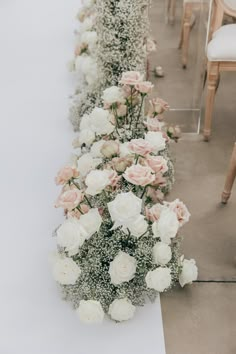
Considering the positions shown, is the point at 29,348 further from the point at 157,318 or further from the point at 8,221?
the point at 8,221

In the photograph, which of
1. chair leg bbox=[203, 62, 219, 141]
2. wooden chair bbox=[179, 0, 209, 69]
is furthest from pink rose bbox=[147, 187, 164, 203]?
wooden chair bbox=[179, 0, 209, 69]

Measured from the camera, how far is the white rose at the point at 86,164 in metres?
2.44

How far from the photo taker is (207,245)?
2.59m

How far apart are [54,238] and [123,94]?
29.7 inches

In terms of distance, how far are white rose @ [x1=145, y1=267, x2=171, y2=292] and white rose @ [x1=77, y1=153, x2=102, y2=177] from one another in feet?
1.88

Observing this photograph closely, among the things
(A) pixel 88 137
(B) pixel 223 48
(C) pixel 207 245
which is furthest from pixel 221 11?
(C) pixel 207 245

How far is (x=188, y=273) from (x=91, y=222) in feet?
1.57

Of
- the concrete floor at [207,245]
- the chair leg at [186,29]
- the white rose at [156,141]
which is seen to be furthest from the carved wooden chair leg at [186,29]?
the white rose at [156,141]

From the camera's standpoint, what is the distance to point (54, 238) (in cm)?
261

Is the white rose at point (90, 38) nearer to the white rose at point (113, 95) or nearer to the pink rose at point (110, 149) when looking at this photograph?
the white rose at point (113, 95)

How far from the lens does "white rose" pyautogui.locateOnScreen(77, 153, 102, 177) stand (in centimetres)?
244

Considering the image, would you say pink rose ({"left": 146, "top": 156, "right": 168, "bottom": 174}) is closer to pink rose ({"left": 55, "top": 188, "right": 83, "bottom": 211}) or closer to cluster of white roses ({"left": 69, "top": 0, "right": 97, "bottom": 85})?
pink rose ({"left": 55, "top": 188, "right": 83, "bottom": 211})

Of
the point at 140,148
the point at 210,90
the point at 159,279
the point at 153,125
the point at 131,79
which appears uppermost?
the point at 131,79

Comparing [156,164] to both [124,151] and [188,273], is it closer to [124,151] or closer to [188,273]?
[124,151]
